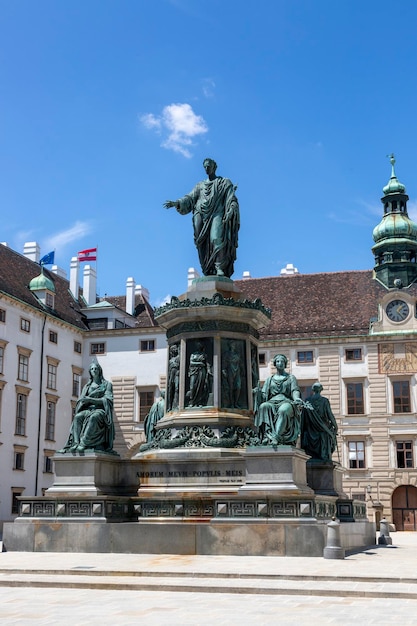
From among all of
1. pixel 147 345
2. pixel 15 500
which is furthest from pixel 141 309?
pixel 15 500

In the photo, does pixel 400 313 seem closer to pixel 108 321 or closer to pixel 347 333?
pixel 347 333

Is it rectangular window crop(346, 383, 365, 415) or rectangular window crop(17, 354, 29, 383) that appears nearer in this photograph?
rectangular window crop(17, 354, 29, 383)

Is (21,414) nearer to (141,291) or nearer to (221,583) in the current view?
(141,291)

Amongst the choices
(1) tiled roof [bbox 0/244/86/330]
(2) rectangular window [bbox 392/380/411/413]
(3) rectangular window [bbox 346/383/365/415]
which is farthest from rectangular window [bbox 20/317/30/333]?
(2) rectangular window [bbox 392/380/411/413]

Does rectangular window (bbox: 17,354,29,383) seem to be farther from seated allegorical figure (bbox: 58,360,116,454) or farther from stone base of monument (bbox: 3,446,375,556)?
stone base of monument (bbox: 3,446,375,556)

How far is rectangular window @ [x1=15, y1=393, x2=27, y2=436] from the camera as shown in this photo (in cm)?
5241

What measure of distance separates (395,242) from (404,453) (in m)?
16.0

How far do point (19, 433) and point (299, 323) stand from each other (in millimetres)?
20382

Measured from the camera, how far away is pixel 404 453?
55.0 m

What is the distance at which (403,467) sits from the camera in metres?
54.7

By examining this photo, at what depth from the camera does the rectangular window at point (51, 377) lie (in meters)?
56.7

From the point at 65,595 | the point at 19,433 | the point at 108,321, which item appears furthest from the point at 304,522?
the point at 108,321

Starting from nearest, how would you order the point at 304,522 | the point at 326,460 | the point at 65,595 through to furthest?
the point at 65,595
the point at 304,522
the point at 326,460

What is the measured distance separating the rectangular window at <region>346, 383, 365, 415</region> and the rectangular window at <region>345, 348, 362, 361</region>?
5.67 feet
